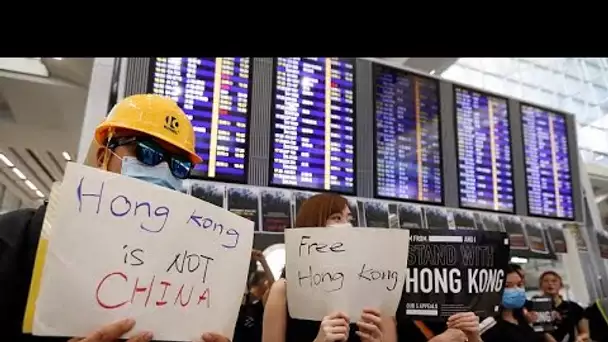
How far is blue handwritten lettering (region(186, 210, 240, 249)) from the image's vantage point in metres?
0.86

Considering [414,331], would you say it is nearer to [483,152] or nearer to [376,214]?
[376,214]

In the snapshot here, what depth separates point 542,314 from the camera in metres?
2.94

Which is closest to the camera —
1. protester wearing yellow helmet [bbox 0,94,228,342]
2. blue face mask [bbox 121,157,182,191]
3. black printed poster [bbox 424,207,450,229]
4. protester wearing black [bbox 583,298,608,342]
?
protester wearing yellow helmet [bbox 0,94,228,342]

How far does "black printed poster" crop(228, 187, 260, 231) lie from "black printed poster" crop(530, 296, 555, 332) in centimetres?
178

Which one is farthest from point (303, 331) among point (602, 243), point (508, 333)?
point (602, 243)

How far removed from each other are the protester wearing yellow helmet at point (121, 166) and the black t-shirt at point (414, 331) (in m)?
0.79

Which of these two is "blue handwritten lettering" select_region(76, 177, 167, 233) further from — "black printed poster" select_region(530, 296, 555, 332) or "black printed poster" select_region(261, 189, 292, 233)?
"black printed poster" select_region(530, 296, 555, 332)

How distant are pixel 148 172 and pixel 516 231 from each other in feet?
10.1

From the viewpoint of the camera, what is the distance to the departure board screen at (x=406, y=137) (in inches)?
119

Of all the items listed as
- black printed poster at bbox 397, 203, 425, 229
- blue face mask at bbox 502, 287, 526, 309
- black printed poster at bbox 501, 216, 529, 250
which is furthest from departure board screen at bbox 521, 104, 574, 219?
blue face mask at bbox 502, 287, 526, 309

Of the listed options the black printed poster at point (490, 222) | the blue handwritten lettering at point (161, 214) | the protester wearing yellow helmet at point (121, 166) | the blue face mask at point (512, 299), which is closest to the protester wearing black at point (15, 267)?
the protester wearing yellow helmet at point (121, 166)

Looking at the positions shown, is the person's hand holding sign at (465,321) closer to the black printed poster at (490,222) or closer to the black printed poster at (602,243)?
the black printed poster at (490,222)
